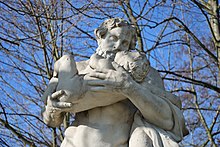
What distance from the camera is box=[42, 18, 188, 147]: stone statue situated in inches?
111

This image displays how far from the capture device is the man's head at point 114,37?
123 inches

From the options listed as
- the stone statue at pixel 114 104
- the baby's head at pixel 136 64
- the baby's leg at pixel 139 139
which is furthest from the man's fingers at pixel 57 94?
the baby's leg at pixel 139 139

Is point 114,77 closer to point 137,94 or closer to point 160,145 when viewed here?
point 137,94

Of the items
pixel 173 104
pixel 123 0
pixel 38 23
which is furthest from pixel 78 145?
pixel 123 0

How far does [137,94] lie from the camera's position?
2814mm

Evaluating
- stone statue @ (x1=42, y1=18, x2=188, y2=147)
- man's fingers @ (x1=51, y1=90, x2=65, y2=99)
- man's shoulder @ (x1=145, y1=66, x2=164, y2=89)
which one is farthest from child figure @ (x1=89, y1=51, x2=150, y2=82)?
man's fingers @ (x1=51, y1=90, x2=65, y2=99)

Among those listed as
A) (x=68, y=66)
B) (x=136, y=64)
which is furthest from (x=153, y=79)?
(x=68, y=66)

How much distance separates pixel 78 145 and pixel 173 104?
707 mm

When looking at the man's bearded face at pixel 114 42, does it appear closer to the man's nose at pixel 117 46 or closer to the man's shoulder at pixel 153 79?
the man's nose at pixel 117 46

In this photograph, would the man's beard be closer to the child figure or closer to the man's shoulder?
the child figure

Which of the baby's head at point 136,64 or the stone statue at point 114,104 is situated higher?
the baby's head at point 136,64

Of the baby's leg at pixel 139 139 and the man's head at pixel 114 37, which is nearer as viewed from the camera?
the baby's leg at pixel 139 139

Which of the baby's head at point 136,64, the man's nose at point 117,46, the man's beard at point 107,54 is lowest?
the baby's head at point 136,64

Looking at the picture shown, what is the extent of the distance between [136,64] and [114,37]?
39 centimetres
